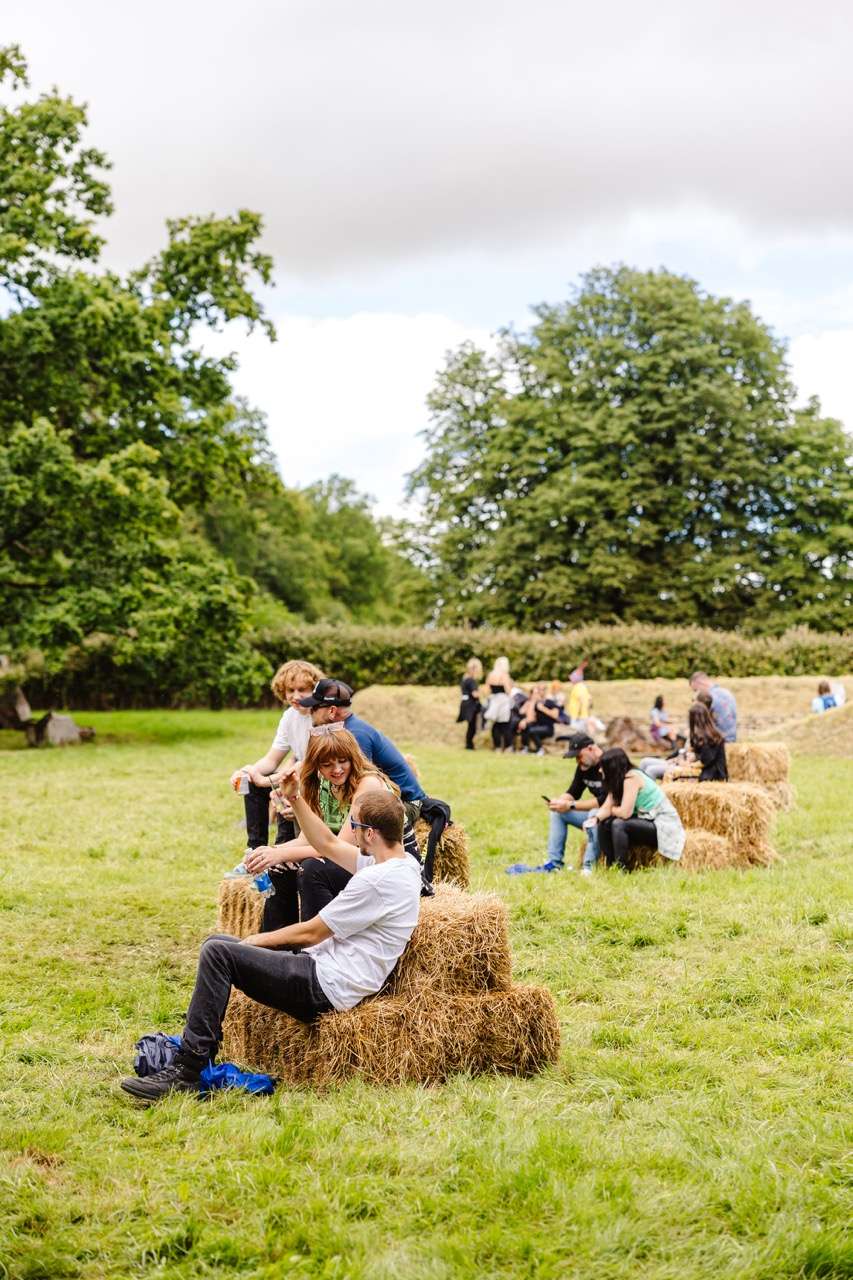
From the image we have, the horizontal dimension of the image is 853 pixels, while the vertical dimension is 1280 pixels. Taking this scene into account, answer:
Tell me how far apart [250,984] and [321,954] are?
0.37 m

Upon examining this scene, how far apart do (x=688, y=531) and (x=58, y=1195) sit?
129 ft

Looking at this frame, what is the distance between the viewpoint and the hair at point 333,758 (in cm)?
700

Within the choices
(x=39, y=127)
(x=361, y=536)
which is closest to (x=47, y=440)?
(x=39, y=127)

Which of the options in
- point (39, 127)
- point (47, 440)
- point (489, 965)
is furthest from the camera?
point (39, 127)

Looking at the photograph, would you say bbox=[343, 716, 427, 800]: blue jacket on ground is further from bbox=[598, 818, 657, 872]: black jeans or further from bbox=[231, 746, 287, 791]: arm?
bbox=[598, 818, 657, 872]: black jeans

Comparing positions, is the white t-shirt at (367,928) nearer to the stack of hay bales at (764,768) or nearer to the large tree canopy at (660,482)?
the stack of hay bales at (764,768)

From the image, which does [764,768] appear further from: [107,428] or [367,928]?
[107,428]

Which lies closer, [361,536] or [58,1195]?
[58,1195]

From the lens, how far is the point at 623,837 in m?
11.1

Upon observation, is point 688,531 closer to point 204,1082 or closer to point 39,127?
point 39,127

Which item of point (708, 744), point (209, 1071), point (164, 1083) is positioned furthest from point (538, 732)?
point (164, 1083)

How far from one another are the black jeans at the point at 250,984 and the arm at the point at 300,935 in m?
0.24

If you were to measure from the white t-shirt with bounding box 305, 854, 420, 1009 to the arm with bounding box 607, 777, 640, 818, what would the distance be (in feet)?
17.2

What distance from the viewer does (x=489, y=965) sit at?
20.9ft
